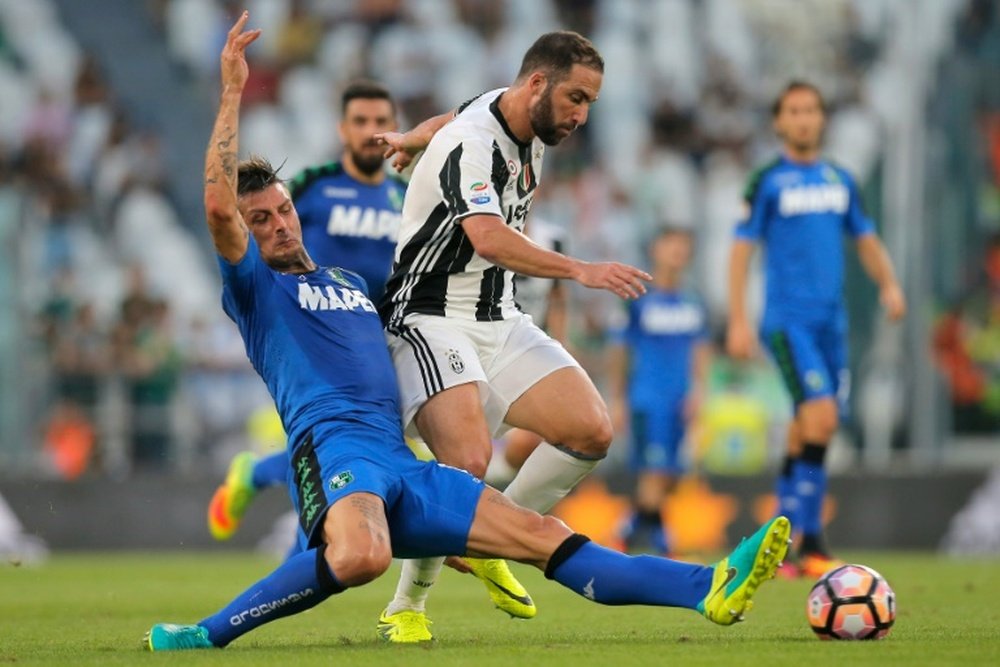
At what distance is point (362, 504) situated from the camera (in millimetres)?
5887

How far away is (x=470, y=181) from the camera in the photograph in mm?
6531

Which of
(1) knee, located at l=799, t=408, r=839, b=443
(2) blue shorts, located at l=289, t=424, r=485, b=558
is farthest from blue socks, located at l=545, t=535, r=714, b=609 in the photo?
(1) knee, located at l=799, t=408, r=839, b=443

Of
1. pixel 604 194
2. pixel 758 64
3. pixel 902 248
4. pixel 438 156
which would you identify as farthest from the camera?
pixel 758 64

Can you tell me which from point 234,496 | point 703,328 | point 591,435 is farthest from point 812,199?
point 703,328

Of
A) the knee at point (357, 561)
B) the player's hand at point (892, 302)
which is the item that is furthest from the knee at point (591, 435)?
the player's hand at point (892, 302)

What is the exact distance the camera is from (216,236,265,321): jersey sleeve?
20.3 ft

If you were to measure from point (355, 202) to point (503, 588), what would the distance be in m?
3.12

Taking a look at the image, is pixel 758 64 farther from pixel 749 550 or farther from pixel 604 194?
pixel 749 550

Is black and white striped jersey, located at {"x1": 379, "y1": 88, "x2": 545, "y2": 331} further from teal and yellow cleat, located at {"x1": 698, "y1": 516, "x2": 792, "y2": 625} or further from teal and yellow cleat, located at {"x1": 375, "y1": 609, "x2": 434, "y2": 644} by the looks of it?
teal and yellow cleat, located at {"x1": 698, "y1": 516, "x2": 792, "y2": 625}

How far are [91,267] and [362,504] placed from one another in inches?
473

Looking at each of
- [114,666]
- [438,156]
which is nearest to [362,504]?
[114,666]

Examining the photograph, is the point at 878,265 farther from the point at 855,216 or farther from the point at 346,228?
the point at 346,228

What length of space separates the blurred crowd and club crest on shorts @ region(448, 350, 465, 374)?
8.32 metres

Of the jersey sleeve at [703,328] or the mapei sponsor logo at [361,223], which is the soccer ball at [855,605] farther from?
the jersey sleeve at [703,328]
